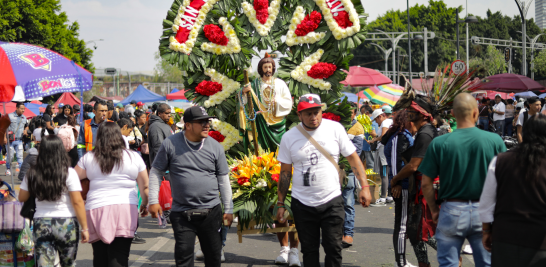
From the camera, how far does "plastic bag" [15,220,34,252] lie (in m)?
4.93

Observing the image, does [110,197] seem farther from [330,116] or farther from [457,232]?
[330,116]

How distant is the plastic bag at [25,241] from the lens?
4934mm

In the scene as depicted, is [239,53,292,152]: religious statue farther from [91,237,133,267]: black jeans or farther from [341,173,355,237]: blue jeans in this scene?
[91,237,133,267]: black jeans

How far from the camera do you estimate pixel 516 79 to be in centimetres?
1819

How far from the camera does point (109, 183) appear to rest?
15.2 feet

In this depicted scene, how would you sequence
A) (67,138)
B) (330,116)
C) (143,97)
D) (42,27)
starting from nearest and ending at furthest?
(67,138), (330,116), (143,97), (42,27)

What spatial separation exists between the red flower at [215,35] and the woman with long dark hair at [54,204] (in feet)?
A: 12.5

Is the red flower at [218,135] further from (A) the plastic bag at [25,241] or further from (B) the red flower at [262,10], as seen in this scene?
(A) the plastic bag at [25,241]

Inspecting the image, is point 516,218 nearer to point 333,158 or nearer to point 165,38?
point 333,158

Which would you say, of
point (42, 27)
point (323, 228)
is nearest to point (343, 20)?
point (323, 228)

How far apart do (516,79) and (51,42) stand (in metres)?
29.9

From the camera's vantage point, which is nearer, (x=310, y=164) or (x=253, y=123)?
(x=310, y=164)

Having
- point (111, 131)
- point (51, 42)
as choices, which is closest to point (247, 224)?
point (111, 131)

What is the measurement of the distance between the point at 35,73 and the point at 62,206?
6.38 ft
